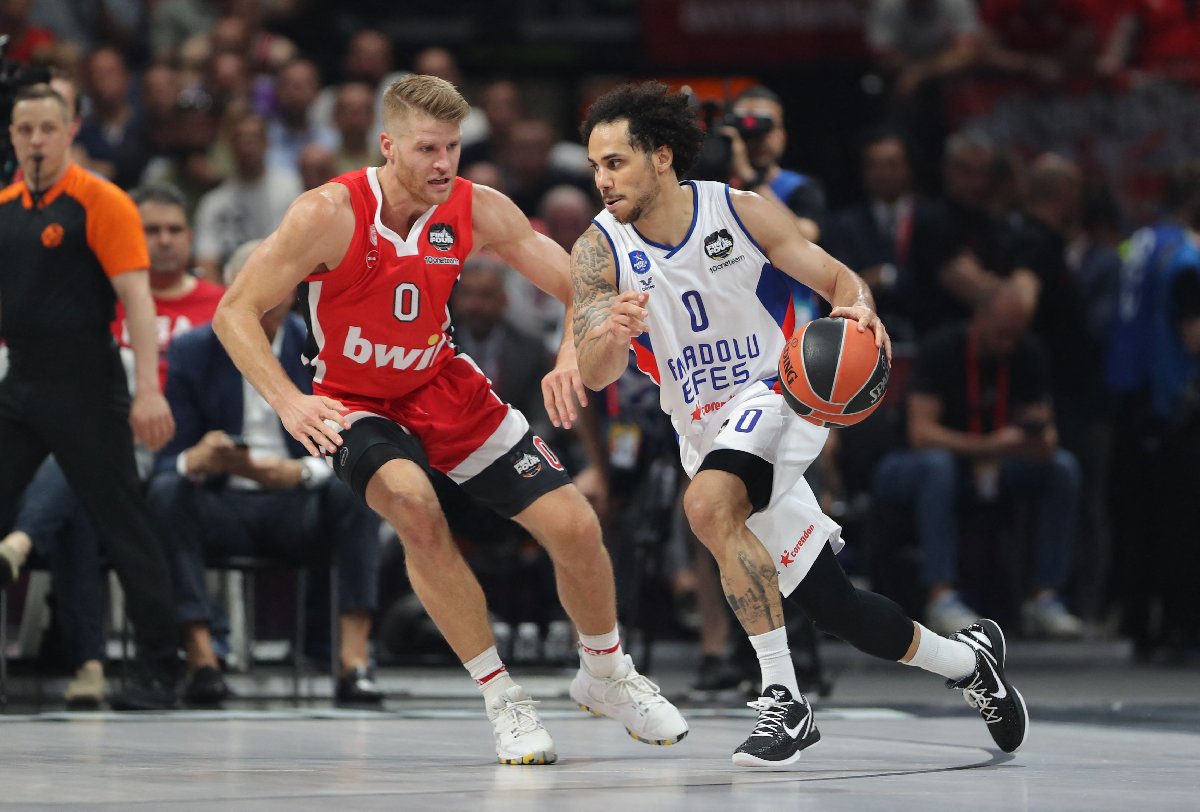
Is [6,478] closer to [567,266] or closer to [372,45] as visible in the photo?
[567,266]

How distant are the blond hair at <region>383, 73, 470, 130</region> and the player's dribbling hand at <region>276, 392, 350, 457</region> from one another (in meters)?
1.01

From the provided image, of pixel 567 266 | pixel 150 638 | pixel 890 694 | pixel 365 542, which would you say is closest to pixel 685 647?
pixel 890 694

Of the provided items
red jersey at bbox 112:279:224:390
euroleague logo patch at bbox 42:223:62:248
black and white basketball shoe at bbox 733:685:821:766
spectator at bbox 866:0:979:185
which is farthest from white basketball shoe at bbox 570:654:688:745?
spectator at bbox 866:0:979:185

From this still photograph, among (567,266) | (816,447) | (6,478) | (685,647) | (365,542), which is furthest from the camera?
(685,647)

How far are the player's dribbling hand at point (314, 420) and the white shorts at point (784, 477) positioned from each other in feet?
4.02

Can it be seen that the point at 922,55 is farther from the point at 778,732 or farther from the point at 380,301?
the point at 778,732

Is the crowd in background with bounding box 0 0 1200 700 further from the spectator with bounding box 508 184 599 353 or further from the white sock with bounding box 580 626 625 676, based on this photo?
the white sock with bounding box 580 626 625 676

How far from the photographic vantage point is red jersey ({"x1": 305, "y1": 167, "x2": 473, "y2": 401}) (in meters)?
6.47

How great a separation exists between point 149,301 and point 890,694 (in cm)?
382

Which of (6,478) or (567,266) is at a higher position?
(567,266)

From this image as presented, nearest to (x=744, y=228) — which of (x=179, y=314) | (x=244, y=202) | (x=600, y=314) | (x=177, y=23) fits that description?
(x=600, y=314)

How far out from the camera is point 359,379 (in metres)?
6.57

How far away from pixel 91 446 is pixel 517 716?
259 centimetres

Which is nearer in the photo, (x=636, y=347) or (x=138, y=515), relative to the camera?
(x=636, y=347)
